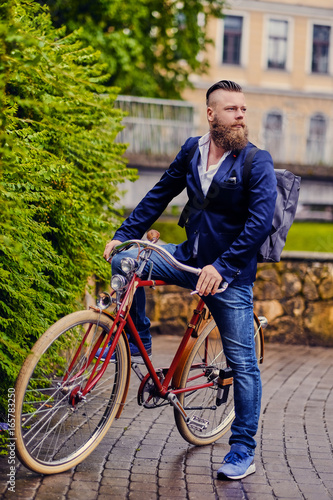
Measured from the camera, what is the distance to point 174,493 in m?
3.93

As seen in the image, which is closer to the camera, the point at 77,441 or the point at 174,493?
the point at 174,493

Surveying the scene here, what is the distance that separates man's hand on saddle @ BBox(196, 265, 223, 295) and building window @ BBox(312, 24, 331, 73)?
40.3 metres

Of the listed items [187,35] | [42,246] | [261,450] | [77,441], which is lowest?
[261,450]

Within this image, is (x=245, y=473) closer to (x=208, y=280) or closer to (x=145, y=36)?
(x=208, y=280)

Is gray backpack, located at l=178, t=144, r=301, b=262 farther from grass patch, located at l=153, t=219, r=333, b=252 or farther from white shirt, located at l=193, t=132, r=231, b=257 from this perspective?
grass patch, located at l=153, t=219, r=333, b=252

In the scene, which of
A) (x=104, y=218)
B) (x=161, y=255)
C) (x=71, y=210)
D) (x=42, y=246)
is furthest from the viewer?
(x=104, y=218)

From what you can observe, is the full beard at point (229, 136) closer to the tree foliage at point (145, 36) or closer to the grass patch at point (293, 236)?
the grass patch at point (293, 236)

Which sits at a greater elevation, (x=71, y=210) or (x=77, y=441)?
(x=71, y=210)

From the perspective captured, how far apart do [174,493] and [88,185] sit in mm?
2471

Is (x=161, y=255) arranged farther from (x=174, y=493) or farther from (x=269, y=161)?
(x=174, y=493)

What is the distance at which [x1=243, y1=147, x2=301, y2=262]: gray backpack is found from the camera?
14.3ft

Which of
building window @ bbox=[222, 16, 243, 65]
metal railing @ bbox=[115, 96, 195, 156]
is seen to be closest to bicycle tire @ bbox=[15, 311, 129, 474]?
metal railing @ bbox=[115, 96, 195, 156]

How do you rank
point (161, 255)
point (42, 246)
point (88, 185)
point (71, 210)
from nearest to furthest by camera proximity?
point (161, 255) → point (42, 246) → point (71, 210) → point (88, 185)

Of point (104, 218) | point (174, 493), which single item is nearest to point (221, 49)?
point (104, 218)
